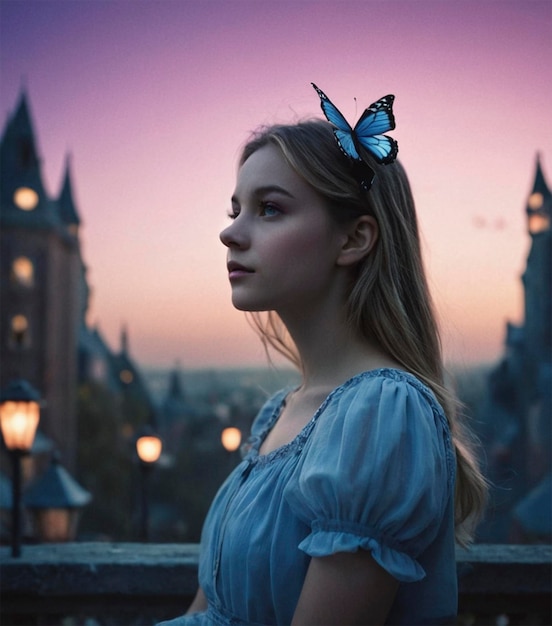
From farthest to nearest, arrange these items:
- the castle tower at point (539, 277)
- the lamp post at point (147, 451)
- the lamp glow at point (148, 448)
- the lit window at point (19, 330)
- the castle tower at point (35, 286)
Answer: the lit window at point (19, 330) → the castle tower at point (539, 277) → the castle tower at point (35, 286) → the lamp glow at point (148, 448) → the lamp post at point (147, 451)

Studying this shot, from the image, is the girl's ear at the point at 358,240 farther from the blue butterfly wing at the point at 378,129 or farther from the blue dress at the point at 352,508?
the blue dress at the point at 352,508

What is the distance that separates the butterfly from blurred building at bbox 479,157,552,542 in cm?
3170

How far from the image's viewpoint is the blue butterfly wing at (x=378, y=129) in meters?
1.93

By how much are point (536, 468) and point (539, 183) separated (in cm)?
1574

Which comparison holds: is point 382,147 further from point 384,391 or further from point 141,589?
point 141,589

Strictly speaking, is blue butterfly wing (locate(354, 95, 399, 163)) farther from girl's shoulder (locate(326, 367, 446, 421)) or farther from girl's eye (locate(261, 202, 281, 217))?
girl's shoulder (locate(326, 367, 446, 421))

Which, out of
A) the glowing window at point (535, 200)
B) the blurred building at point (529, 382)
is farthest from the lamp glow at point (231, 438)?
the glowing window at point (535, 200)

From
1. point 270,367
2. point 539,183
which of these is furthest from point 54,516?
point 539,183

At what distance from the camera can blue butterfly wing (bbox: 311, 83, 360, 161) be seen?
6.25 feet

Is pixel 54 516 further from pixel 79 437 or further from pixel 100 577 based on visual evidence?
pixel 79 437

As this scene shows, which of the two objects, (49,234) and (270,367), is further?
(49,234)

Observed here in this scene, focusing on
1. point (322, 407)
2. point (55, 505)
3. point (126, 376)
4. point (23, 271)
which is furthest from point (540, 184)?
point (322, 407)

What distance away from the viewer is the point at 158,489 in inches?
2046

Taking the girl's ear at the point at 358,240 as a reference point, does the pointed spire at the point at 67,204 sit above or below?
above
